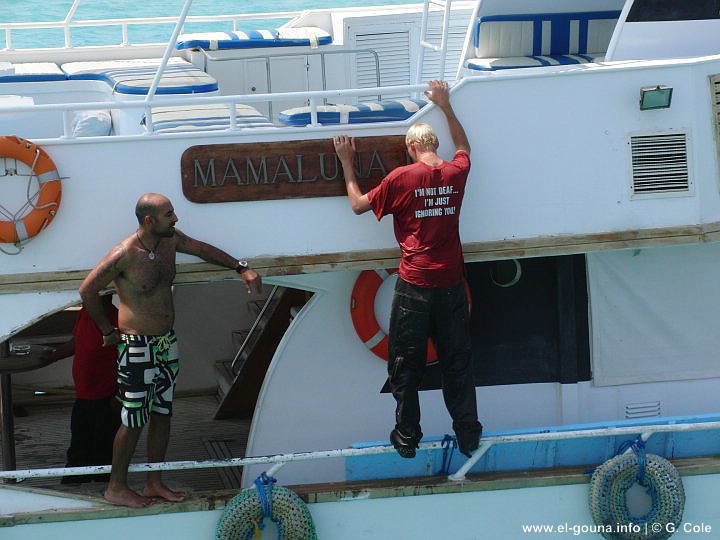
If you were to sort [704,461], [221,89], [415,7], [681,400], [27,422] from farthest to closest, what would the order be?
[415,7] → [221,89] → [27,422] → [681,400] → [704,461]

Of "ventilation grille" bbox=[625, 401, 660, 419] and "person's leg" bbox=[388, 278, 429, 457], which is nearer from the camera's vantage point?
"person's leg" bbox=[388, 278, 429, 457]

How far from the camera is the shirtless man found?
17.0ft

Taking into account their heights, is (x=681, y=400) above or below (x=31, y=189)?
below

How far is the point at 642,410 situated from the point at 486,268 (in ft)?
4.02

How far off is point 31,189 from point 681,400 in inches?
147

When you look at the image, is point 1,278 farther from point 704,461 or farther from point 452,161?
point 704,461

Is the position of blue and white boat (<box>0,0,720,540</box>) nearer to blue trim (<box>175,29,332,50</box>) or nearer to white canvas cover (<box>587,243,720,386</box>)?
white canvas cover (<box>587,243,720,386</box>)

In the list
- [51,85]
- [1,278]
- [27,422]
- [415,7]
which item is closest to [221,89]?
[51,85]

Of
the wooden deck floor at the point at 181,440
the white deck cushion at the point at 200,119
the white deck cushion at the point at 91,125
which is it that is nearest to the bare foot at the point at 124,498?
the wooden deck floor at the point at 181,440

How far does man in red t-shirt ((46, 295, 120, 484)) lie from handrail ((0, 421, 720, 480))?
76 centimetres

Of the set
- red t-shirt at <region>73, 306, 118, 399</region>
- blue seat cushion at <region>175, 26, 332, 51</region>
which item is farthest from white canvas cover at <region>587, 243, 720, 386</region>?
blue seat cushion at <region>175, 26, 332, 51</region>

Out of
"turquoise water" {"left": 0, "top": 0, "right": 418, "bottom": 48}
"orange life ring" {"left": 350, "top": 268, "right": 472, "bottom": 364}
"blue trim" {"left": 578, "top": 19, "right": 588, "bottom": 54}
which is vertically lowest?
"orange life ring" {"left": 350, "top": 268, "right": 472, "bottom": 364}

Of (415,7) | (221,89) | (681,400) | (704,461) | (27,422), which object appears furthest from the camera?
(415,7)

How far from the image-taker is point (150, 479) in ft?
18.1
